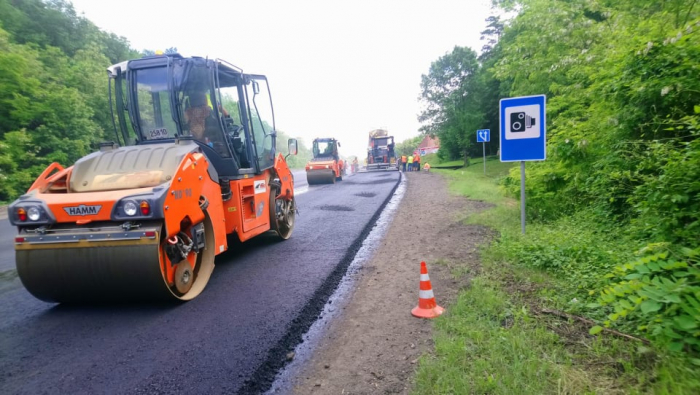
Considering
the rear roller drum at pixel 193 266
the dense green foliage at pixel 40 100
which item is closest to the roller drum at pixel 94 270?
the rear roller drum at pixel 193 266

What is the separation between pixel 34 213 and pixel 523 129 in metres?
6.17

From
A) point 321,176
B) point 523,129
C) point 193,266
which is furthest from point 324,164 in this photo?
point 193,266

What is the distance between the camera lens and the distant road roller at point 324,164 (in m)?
22.5

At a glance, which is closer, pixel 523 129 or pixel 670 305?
pixel 670 305

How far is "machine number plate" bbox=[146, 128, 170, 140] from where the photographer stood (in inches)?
220

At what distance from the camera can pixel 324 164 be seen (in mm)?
22859

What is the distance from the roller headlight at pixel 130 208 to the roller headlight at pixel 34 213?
92cm

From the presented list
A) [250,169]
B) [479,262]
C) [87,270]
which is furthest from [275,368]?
[250,169]

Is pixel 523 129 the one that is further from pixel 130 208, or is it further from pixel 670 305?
pixel 130 208

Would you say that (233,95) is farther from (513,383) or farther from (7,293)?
(513,383)

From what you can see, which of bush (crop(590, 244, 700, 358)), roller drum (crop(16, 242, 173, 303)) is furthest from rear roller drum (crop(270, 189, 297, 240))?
bush (crop(590, 244, 700, 358))

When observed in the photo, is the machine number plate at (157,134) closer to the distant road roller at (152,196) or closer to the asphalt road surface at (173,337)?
the distant road roller at (152,196)

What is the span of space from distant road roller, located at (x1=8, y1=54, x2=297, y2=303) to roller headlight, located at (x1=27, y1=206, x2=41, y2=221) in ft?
0.03

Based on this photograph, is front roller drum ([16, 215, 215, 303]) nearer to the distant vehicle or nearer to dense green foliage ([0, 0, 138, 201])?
dense green foliage ([0, 0, 138, 201])
